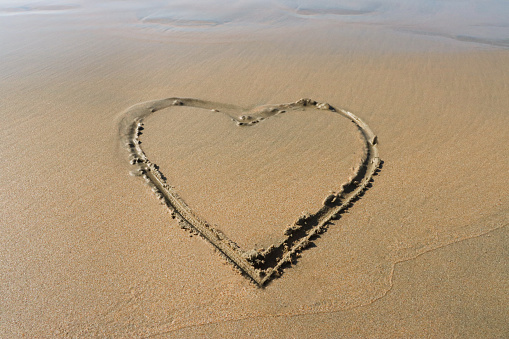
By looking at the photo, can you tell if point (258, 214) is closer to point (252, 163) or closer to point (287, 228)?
point (287, 228)

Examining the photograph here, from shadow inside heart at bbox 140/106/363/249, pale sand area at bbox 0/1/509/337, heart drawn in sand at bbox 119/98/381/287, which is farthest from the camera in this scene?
shadow inside heart at bbox 140/106/363/249

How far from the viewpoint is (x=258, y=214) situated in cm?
298

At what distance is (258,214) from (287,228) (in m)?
0.32

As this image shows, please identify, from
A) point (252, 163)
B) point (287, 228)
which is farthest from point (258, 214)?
point (252, 163)

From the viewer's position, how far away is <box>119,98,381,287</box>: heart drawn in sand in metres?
2.57

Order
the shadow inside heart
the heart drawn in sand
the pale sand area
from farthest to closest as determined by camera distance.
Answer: the shadow inside heart
the heart drawn in sand
the pale sand area

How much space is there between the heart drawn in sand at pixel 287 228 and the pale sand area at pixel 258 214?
10cm

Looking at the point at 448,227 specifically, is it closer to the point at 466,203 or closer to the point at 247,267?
the point at 466,203

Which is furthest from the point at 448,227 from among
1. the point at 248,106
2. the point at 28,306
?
the point at 28,306

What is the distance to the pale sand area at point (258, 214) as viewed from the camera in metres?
2.22

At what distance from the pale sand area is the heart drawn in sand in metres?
0.10

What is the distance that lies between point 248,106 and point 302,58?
6.90 feet

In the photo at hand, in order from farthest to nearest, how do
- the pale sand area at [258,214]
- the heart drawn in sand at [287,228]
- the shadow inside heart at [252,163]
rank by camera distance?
the shadow inside heart at [252,163]
the heart drawn in sand at [287,228]
the pale sand area at [258,214]

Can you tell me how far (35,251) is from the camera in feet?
8.57
